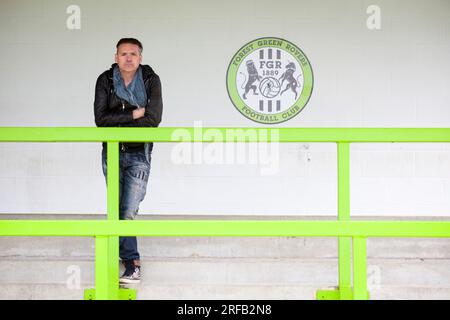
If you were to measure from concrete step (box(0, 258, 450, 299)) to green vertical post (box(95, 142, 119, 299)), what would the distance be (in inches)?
13.2

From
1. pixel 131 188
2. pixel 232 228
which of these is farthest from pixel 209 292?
pixel 131 188

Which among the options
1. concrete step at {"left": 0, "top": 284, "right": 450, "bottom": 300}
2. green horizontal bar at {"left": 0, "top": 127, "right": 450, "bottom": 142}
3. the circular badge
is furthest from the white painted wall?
green horizontal bar at {"left": 0, "top": 127, "right": 450, "bottom": 142}

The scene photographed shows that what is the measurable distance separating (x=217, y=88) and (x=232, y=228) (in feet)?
10.8

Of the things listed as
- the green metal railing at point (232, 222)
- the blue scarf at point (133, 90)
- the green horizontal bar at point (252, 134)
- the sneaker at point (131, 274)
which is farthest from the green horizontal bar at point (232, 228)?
the blue scarf at point (133, 90)

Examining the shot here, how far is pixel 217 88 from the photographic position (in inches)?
256

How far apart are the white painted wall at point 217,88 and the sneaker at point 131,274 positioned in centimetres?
254

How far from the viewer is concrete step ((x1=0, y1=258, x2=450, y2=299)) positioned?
388cm

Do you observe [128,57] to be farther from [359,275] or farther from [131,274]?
[359,275]

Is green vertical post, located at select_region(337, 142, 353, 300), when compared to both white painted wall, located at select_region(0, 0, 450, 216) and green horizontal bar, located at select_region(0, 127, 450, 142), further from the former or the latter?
white painted wall, located at select_region(0, 0, 450, 216)

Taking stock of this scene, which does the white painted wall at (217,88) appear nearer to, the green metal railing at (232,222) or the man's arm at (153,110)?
the man's arm at (153,110)

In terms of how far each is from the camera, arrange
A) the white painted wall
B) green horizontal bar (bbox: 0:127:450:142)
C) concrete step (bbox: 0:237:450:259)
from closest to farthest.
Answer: green horizontal bar (bbox: 0:127:450:142) < concrete step (bbox: 0:237:450:259) < the white painted wall

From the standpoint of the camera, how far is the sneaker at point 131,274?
391 cm
